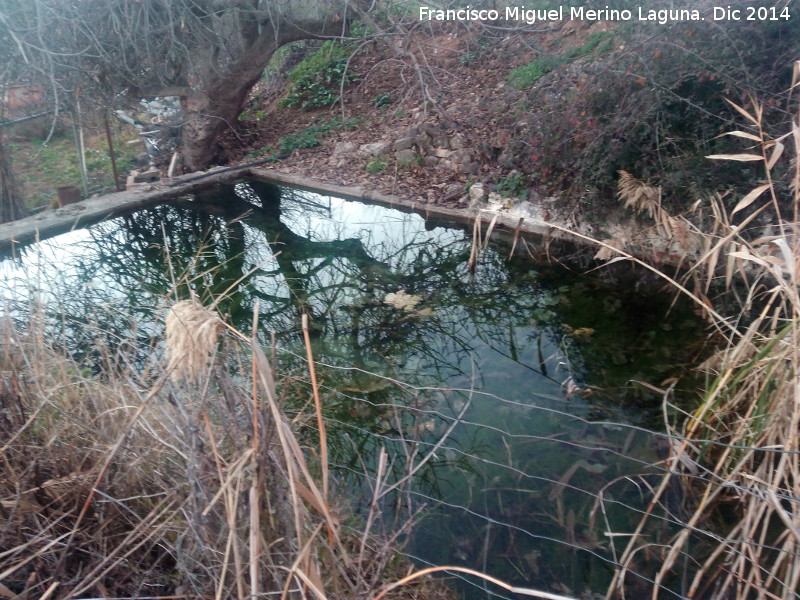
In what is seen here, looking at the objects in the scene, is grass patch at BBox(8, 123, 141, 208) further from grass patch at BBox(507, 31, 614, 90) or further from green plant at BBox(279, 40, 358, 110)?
grass patch at BBox(507, 31, 614, 90)

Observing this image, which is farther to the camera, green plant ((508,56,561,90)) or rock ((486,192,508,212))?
green plant ((508,56,561,90))

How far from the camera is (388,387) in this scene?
425 cm

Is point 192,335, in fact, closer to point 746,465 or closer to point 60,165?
point 746,465

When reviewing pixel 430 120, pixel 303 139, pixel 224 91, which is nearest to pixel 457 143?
pixel 430 120

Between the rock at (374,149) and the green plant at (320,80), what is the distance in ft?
7.82

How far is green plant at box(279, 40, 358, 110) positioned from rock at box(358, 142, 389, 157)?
2383 mm

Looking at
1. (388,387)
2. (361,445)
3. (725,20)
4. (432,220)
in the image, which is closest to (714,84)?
(725,20)

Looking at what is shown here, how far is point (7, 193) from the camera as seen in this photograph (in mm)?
8227

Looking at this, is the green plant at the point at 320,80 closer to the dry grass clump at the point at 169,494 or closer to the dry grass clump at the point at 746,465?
the dry grass clump at the point at 169,494

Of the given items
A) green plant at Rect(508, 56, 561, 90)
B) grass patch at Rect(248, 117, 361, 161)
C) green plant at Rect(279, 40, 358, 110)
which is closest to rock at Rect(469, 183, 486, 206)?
green plant at Rect(508, 56, 561, 90)

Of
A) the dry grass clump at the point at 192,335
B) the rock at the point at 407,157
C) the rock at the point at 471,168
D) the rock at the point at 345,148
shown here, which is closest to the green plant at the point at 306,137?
the rock at the point at 345,148

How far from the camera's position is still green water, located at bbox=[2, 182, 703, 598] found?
3.04 meters

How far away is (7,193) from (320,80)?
5226mm

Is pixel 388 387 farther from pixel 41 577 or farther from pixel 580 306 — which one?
pixel 41 577
